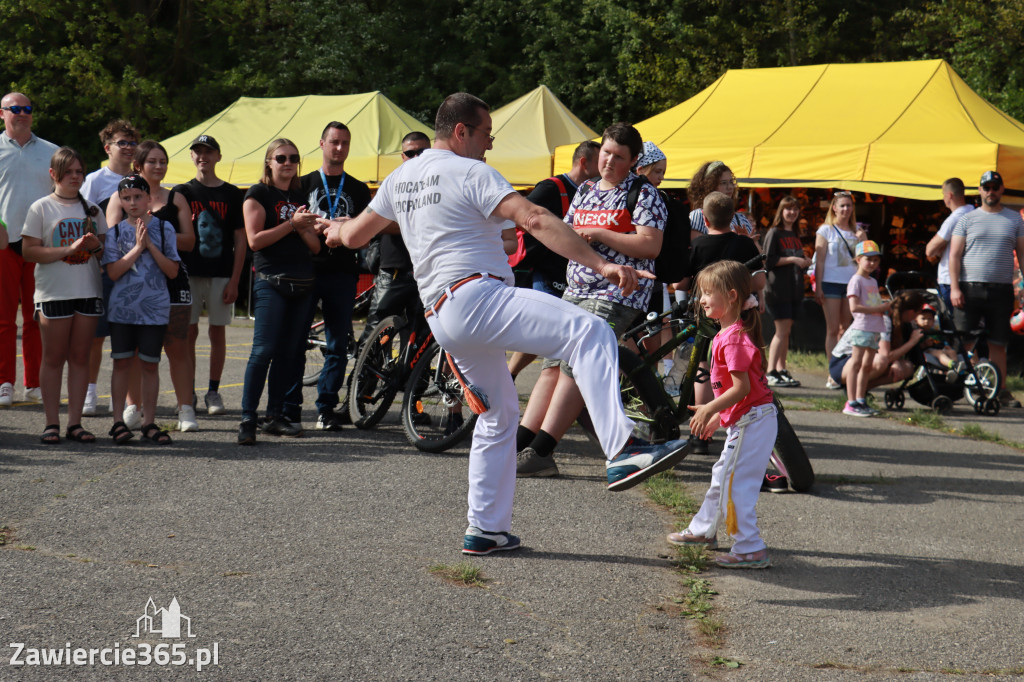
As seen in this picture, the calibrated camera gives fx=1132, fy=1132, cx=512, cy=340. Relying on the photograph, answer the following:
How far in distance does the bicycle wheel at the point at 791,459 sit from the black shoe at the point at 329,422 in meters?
3.15

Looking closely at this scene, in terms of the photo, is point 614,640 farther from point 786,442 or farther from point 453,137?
point 786,442

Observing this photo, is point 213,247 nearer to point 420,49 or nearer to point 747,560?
point 747,560

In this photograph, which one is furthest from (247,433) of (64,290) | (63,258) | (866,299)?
(866,299)

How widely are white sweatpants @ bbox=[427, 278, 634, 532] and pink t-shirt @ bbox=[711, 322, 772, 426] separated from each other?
0.70m

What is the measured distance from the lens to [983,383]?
34.2ft

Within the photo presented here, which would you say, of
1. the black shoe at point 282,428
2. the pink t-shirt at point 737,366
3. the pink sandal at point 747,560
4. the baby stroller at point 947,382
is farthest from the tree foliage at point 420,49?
the pink sandal at point 747,560

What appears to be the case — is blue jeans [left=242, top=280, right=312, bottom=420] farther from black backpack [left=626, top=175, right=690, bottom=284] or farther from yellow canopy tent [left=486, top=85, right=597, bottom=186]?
yellow canopy tent [left=486, top=85, right=597, bottom=186]

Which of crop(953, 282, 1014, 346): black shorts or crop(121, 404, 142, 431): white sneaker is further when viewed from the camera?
crop(953, 282, 1014, 346): black shorts

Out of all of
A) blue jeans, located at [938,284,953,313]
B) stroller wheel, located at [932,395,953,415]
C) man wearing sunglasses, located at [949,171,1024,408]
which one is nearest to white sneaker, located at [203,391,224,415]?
stroller wheel, located at [932,395,953,415]

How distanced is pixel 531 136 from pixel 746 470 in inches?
600

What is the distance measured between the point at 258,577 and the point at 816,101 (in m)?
13.4

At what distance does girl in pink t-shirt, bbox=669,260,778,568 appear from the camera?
15.4ft

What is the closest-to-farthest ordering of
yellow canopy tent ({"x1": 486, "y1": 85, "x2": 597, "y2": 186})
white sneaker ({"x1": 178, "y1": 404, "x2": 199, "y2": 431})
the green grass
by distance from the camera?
white sneaker ({"x1": 178, "y1": 404, "x2": 199, "y2": 431}), the green grass, yellow canopy tent ({"x1": 486, "y1": 85, "x2": 597, "y2": 186})

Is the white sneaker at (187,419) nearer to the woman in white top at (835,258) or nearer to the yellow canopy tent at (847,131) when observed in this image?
the woman in white top at (835,258)
